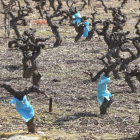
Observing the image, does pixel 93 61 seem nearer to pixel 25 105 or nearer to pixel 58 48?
pixel 58 48

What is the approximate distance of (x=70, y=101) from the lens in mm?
8961

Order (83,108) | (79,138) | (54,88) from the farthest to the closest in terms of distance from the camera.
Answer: (54,88), (83,108), (79,138)

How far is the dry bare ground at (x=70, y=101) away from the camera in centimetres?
695

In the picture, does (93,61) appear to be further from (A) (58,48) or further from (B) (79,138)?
(B) (79,138)

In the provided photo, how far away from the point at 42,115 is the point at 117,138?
2.09m

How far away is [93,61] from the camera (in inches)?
528

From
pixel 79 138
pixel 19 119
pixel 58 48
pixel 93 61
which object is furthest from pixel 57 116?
pixel 58 48

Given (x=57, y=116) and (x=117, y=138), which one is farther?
(x=57, y=116)

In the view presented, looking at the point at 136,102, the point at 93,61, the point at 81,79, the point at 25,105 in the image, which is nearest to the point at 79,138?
the point at 25,105

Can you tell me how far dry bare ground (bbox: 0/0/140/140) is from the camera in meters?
6.95

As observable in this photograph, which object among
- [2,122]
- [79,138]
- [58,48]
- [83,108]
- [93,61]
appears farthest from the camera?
[58,48]

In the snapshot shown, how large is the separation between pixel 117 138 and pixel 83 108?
2.11 meters

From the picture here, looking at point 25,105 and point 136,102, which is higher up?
point 25,105

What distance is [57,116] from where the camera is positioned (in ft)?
25.8
